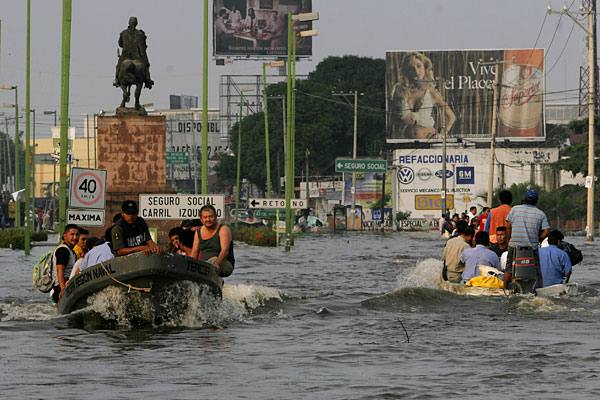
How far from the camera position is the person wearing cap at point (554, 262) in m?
20.5

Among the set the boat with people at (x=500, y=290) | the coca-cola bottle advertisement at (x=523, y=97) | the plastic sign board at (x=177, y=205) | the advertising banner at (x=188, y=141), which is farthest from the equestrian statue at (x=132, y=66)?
the advertising banner at (x=188, y=141)

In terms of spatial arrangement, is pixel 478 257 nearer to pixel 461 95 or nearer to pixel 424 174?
pixel 424 174

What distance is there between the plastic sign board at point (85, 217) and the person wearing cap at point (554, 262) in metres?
8.00

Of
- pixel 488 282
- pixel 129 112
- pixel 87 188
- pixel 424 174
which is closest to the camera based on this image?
pixel 488 282

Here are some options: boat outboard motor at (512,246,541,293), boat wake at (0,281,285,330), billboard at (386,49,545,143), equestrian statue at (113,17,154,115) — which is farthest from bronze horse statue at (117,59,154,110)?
billboard at (386,49,545,143)

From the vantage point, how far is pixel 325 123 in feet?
372

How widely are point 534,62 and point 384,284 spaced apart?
76288 mm

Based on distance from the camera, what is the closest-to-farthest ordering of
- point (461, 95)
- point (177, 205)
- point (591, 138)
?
1. point (177, 205)
2. point (591, 138)
3. point (461, 95)

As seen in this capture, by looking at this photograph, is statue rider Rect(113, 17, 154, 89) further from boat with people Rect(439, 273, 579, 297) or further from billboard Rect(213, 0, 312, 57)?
billboard Rect(213, 0, 312, 57)

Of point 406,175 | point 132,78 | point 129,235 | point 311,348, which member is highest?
point 132,78

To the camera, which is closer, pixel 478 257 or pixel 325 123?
pixel 478 257

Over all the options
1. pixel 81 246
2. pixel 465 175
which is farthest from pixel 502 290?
pixel 465 175

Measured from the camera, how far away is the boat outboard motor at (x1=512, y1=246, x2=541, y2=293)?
64.8 ft

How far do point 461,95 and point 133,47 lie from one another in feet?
209
